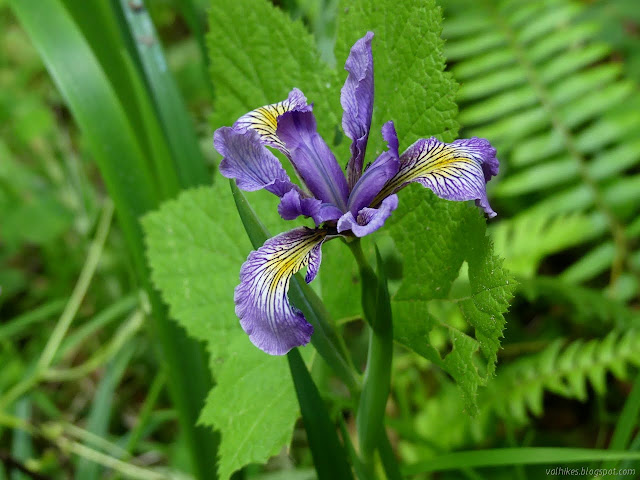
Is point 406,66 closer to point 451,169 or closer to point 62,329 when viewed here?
point 451,169

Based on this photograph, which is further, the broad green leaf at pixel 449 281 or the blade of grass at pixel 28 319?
the blade of grass at pixel 28 319

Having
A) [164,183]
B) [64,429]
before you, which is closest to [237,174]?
[164,183]

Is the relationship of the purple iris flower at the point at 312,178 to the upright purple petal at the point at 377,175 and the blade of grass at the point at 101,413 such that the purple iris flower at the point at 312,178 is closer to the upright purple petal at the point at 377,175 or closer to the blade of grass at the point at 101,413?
the upright purple petal at the point at 377,175

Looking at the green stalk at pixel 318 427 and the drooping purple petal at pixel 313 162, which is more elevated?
the drooping purple petal at pixel 313 162

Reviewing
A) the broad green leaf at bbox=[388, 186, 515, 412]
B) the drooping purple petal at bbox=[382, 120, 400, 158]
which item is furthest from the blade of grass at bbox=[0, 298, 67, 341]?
the drooping purple petal at bbox=[382, 120, 400, 158]

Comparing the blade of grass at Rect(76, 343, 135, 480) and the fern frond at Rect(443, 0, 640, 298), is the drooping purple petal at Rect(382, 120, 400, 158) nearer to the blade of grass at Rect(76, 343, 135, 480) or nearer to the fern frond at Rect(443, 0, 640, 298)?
the fern frond at Rect(443, 0, 640, 298)

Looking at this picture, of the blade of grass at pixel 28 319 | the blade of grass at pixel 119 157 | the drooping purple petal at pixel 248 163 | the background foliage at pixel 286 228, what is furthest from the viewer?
the blade of grass at pixel 28 319

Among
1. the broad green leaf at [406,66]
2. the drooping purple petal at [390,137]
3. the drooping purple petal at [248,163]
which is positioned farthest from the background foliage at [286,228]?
the drooping purple petal at [248,163]

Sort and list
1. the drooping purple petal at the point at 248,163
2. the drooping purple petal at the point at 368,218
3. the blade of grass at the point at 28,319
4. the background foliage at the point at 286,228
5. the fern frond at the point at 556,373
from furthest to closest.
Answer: the blade of grass at the point at 28,319, the fern frond at the point at 556,373, the background foliage at the point at 286,228, the drooping purple petal at the point at 248,163, the drooping purple petal at the point at 368,218
